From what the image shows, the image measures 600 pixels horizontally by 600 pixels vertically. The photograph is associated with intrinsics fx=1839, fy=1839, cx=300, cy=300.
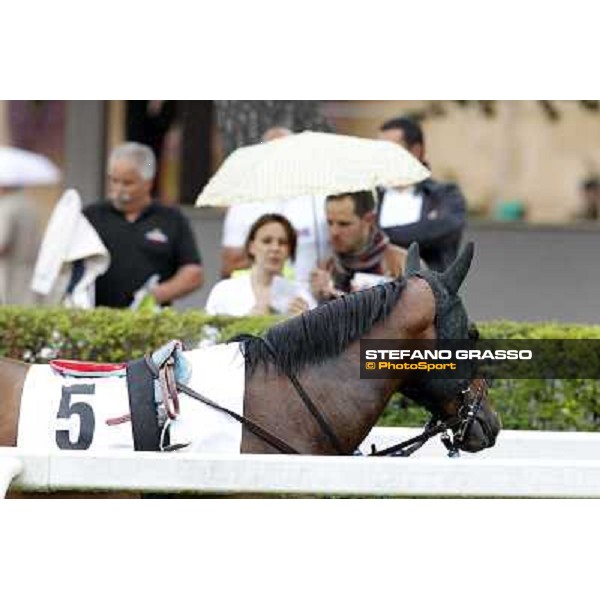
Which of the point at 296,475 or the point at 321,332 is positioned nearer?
the point at 296,475

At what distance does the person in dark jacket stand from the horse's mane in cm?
334

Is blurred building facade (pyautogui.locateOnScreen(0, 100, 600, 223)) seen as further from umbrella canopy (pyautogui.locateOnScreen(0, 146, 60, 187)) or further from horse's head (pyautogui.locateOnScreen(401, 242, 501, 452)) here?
horse's head (pyautogui.locateOnScreen(401, 242, 501, 452))

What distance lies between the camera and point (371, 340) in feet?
20.5

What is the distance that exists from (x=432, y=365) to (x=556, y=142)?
241 inches

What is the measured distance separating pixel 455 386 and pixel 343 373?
0.40 m

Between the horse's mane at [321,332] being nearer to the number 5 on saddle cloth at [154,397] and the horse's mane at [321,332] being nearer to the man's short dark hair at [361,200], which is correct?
the number 5 on saddle cloth at [154,397]

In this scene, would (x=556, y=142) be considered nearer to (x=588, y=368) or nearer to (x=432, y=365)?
(x=588, y=368)

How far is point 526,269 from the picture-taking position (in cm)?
1198

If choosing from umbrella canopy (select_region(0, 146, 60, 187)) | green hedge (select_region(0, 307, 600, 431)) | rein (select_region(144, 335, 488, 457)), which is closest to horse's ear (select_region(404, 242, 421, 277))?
rein (select_region(144, 335, 488, 457))

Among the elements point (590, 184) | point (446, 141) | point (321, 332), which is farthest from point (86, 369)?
point (590, 184)

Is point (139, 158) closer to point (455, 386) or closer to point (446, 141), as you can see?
point (446, 141)

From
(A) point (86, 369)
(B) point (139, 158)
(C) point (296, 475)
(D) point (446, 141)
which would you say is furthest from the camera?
(D) point (446, 141)

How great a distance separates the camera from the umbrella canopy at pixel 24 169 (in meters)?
11.5

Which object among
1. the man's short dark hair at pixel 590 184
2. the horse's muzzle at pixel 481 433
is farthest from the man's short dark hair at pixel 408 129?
the horse's muzzle at pixel 481 433
